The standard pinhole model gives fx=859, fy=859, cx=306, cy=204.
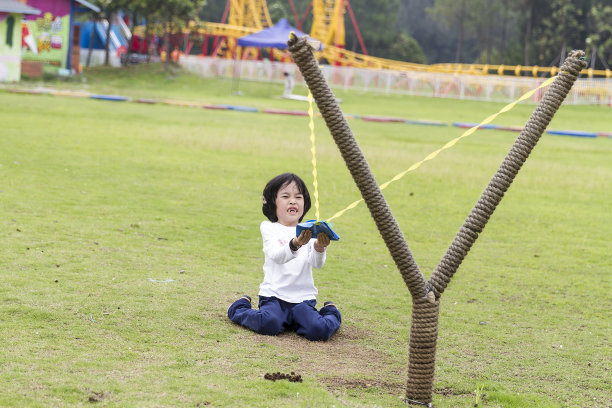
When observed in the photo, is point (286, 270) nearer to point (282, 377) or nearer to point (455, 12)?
point (282, 377)

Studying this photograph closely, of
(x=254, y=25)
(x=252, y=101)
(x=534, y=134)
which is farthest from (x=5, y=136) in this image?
(x=254, y=25)

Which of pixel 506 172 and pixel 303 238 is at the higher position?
pixel 506 172

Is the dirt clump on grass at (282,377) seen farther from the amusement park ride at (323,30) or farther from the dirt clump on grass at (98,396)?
the amusement park ride at (323,30)

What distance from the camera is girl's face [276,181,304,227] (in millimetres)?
5043

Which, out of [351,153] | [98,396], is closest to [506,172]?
[351,153]

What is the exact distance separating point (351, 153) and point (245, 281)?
270 centimetres

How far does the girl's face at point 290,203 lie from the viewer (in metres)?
5.04

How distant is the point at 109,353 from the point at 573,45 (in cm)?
5073

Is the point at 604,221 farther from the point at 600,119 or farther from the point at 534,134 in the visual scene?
the point at 600,119

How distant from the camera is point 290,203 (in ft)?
16.5

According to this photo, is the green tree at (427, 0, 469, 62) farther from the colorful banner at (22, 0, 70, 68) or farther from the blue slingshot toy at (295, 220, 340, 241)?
the blue slingshot toy at (295, 220, 340, 241)

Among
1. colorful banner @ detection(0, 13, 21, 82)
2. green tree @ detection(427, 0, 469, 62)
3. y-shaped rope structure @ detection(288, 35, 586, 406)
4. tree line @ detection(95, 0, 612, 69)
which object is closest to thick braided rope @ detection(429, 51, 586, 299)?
y-shaped rope structure @ detection(288, 35, 586, 406)

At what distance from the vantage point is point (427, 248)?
808 centimetres

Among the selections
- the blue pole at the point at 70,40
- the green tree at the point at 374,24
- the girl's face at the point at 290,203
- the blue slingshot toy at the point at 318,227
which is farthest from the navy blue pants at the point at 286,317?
the green tree at the point at 374,24
